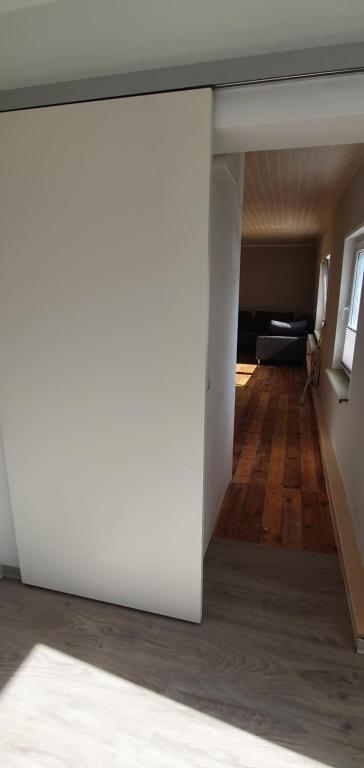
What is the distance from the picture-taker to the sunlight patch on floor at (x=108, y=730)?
1213 millimetres

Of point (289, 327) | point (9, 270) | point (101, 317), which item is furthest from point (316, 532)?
point (289, 327)

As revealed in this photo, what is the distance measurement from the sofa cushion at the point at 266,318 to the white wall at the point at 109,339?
7.52 meters

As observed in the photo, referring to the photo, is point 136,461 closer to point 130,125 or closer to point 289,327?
point 130,125

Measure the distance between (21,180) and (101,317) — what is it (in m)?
0.59

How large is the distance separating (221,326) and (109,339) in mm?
886

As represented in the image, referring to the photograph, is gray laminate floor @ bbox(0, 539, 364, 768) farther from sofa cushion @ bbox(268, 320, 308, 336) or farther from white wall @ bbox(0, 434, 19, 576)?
sofa cushion @ bbox(268, 320, 308, 336)

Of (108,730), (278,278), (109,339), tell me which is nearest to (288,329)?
(278,278)

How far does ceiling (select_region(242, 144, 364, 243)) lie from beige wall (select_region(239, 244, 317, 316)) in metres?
2.97

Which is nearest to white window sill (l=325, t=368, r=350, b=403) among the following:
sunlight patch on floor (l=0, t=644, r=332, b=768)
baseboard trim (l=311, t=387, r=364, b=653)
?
baseboard trim (l=311, t=387, r=364, b=653)

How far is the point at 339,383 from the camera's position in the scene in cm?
309

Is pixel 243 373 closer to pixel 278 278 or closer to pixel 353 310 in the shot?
pixel 278 278

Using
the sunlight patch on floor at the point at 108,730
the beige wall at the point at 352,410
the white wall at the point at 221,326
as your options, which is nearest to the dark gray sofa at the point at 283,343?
the beige wall at the point at 352,410

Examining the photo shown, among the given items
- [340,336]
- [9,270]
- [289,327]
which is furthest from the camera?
[289,327]

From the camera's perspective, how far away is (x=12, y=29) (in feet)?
4.25
